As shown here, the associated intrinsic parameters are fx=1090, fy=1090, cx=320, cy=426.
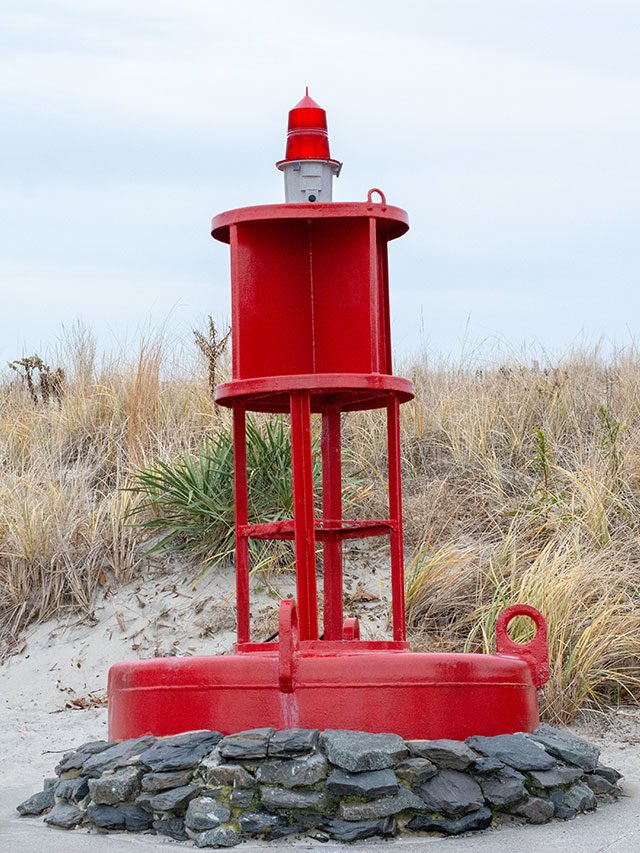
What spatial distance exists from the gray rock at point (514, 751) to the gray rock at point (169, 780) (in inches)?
39.0

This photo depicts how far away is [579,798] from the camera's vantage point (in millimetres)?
3994

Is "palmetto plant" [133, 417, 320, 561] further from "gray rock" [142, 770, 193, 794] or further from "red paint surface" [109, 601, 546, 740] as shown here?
"gray rock" [142, 770, 193, 794]

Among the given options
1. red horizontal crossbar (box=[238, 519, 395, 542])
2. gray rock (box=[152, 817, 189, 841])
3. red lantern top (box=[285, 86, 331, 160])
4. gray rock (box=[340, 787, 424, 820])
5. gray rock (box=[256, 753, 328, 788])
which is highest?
red lantern top (box=[285, 86, 331, 160])

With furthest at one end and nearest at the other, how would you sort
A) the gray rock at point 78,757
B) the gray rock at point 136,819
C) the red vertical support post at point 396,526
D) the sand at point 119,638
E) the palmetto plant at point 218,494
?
1. the palmetto plant at point 218,494
2. the sand at point 119,638
3. the red vertical support post at point 396,526
4. the gray rock at point 78,757
5. the gray rock at point 136,819

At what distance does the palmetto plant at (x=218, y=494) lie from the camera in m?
6.98

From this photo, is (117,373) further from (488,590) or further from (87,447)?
(488,590)

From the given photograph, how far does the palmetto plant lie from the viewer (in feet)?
22.9

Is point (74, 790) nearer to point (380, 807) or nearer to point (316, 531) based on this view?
point (380, 807)

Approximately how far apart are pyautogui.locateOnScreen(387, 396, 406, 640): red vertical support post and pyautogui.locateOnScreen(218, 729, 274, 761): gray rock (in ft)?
2.54

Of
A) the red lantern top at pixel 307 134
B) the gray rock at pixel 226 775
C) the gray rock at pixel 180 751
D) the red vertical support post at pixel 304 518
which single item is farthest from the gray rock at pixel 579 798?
the red lantern top at pixel 307 134

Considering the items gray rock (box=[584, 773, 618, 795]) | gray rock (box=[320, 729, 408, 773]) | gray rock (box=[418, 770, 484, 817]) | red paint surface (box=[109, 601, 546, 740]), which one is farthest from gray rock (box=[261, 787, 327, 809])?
gray rock (box=[584, 773, 618, 795])

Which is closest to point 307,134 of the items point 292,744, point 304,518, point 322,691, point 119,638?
point 304,518

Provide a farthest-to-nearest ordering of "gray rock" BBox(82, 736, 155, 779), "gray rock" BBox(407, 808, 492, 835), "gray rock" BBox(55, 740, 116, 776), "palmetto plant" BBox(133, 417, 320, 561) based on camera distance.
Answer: "palmetto plant" BBox(133, 417, 320, 561)
"gray rock" BBox(55, 740, 116, 776)
"gray rock" BBox(82, 736, 155, 779)
"gray rock" BBox(407, 808, 492, 835)

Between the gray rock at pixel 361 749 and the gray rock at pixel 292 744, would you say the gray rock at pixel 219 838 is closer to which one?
the gray rock at pixel 292 744
